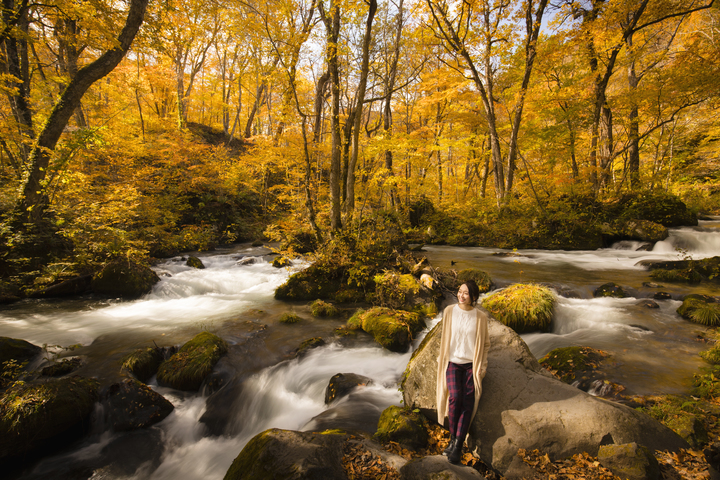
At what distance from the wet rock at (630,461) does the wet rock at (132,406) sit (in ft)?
18.2

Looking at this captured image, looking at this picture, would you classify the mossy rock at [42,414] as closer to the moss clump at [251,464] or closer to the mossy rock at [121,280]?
the moss clump at [251,464]

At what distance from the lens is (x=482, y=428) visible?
305 centimetres

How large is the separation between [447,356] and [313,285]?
251 inches

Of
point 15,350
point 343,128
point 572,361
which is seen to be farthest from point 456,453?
point 343,128

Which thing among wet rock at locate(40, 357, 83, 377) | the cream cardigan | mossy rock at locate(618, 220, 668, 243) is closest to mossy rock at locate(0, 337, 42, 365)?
wet rock at locate(40, 357, 83, 377)

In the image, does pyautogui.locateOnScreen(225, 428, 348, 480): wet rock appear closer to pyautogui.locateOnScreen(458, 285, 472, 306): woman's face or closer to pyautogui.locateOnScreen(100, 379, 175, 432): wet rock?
pyautogui.locateOnScreen(458, 285, 472, 306): woman's face

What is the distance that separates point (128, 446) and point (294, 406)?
2.28 metres

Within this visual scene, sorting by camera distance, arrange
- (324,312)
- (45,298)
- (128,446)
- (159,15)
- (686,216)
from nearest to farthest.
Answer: (128,446) → (324,312) → (45,298) → (159,15) → (686,216)

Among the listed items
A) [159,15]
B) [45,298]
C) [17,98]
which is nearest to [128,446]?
[45,298]

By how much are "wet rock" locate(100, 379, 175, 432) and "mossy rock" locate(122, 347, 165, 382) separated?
0.65 metres

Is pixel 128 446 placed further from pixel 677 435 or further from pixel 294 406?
pixel 677 435

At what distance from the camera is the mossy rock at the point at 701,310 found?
568cm

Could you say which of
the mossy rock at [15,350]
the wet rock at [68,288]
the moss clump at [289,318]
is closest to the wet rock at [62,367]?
the mossy rock at [15,350]

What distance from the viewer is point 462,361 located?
3121mm
